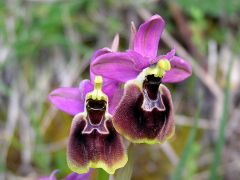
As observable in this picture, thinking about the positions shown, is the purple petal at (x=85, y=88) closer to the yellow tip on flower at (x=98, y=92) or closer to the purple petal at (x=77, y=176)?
the yellow tip on flower at (x=98, y=92)

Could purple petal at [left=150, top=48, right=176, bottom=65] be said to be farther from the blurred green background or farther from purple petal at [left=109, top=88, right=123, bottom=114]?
the blurred green background

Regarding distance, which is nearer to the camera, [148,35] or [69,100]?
[148,35]

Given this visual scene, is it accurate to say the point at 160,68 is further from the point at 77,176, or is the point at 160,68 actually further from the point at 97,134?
the point at 77,176

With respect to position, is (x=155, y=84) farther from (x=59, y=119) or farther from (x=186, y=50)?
(x=186, y=50)

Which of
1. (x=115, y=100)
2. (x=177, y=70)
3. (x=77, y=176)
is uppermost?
(x=177, y=70)

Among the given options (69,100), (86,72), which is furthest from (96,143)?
(86,72)

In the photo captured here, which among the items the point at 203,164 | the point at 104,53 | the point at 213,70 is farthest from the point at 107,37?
the point at 104,53
